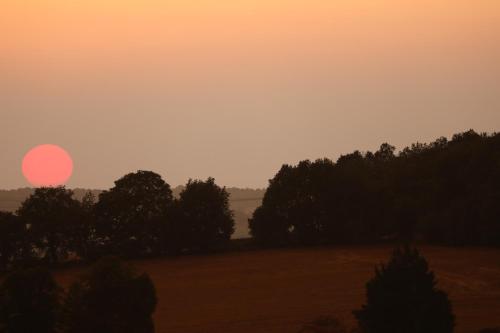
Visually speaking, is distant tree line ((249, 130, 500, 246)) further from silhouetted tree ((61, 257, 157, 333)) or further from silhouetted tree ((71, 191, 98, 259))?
silhouetted tree ((61, 257, 157, 333))

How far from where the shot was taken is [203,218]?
7938 cm

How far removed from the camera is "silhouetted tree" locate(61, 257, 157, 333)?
29516 mm

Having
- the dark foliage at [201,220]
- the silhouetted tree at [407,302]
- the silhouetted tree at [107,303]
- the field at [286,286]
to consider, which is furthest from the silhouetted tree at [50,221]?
the silhouetted tree at [407,302]

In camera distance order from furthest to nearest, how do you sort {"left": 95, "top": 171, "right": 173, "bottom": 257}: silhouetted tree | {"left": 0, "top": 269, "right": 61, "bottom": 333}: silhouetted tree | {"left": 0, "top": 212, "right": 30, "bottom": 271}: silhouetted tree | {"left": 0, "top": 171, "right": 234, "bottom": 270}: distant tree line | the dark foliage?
the dark foliage, {"left": 95, "top": 171, "right": 173, "bottom": 257}: silhouetted tree, {"left": 0, "top": 171, "right": 234, "bottom": 270}: distant tree line, {"left": 0, "top": 212, "right": 30, "bottom": 271}: silhouetted tree, {"left": 0, "top": 269, "right": 61, "bottom": 333}: silhouetted tree

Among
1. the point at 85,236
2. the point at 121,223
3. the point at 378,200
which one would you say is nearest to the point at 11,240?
the point at 85,236

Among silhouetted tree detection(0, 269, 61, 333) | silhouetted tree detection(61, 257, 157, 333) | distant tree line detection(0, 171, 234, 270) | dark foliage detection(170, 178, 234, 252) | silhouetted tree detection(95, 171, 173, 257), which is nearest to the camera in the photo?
silhouetted tree detection(0, 269, 61, 333)

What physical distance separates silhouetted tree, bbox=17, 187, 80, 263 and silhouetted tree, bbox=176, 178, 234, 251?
36.6 feet

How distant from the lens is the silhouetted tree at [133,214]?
A: 252ft

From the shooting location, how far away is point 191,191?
8100cm

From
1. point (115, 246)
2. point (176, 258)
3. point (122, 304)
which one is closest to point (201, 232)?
point (176, 258)

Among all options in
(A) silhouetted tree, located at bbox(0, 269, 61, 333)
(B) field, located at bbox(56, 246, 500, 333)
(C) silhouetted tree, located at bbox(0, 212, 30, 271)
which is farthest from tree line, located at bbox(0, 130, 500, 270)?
(A) silhouetted tree, located at bbox(0, 269, 61, 333)

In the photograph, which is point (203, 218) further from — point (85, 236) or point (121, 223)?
point (85, 236)

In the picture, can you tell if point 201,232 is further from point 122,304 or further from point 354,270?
point 122,304

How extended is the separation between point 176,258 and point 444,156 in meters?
31.8
